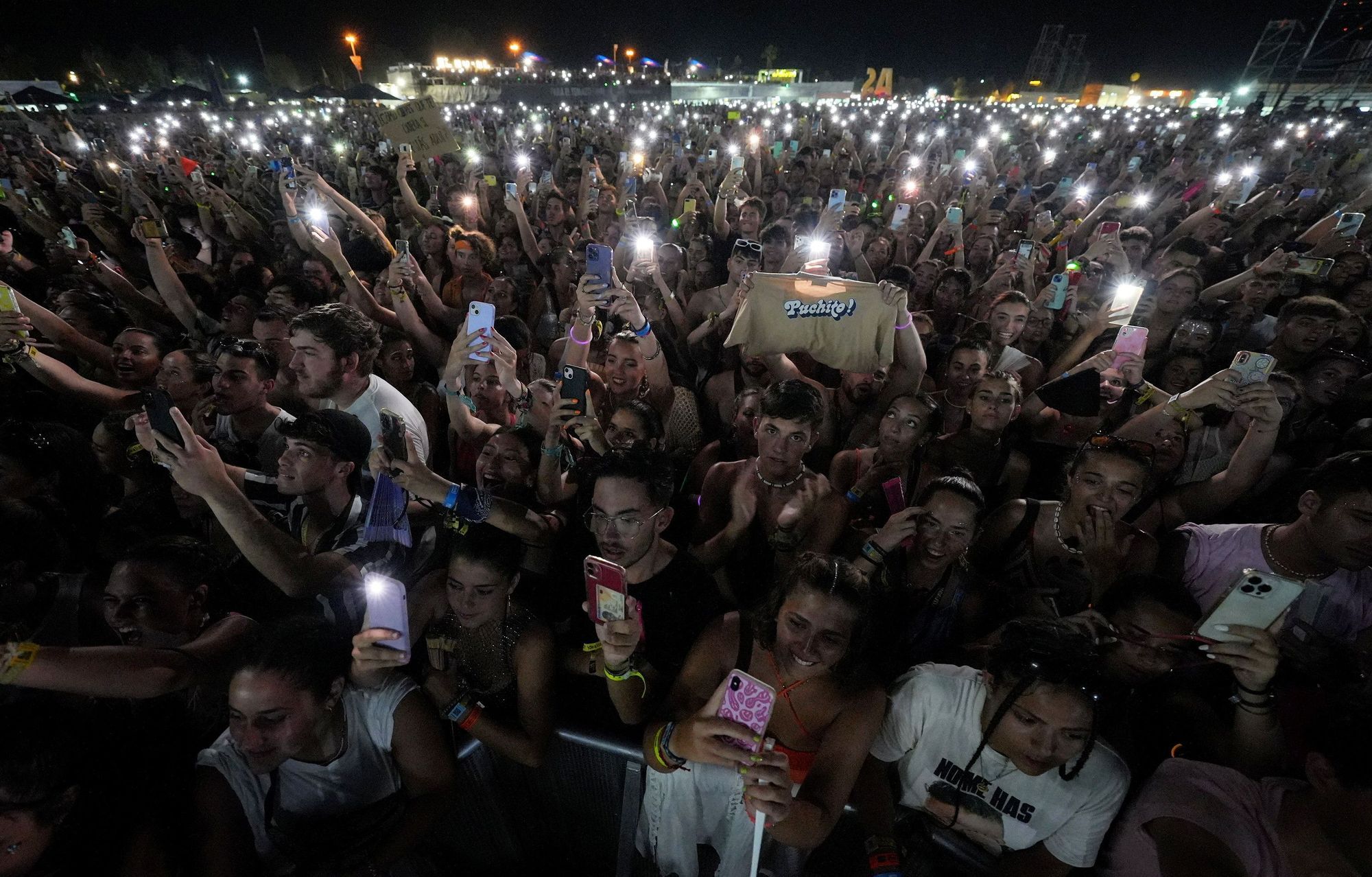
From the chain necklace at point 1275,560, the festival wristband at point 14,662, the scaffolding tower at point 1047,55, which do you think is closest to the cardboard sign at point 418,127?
the festival wristband at point 14,662

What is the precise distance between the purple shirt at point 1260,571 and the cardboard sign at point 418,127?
8707 mm

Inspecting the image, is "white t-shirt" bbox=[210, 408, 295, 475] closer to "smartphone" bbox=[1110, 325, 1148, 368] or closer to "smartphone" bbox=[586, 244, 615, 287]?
"smartphone" bbox=[586, 244, 615, 287]

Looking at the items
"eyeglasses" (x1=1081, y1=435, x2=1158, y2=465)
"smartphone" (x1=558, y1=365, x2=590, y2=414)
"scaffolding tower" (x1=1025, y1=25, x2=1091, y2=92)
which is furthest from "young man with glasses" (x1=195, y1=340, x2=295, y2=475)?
"scaffolding tower" (x1=1025, y1=25, x2=1091, y2=92)

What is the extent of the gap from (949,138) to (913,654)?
20464mm

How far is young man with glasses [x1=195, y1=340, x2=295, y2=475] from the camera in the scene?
3.41 meters

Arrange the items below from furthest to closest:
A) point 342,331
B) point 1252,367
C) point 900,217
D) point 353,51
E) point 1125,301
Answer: point 353,51 < point 900,217 < point 1125,301 < point 342,331 < point 1252,367

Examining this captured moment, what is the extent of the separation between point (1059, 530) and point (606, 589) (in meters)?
2.47

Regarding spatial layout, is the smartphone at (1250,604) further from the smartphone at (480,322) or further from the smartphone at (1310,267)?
the smartphone at (1310,267)

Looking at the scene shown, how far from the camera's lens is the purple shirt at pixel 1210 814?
70.0 inches

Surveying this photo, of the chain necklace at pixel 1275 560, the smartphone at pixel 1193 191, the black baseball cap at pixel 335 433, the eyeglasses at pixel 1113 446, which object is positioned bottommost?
the chain necklace at pixel 1275 560

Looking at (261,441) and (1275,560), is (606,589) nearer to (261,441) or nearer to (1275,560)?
(261,441)

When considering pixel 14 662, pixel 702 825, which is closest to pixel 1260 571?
pixel 702 825

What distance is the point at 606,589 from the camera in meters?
1.86

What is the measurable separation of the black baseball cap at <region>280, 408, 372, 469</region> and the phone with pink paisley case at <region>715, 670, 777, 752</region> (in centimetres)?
234
